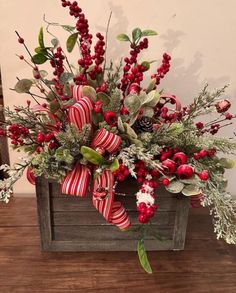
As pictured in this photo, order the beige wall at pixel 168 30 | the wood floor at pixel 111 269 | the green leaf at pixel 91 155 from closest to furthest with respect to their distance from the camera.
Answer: the green leaf at pixel 91 155, the wood floor at pixel 111 269, the beige wall at pixel 168 30

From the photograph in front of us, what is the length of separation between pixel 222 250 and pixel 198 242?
5 centimetres

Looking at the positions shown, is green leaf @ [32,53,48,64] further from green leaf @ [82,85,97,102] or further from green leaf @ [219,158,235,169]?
green leaf @ [219,158,235,169]

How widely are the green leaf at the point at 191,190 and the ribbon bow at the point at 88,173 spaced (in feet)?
0.43

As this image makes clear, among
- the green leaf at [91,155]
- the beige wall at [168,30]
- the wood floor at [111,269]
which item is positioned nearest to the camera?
the green leaf at [91,155]

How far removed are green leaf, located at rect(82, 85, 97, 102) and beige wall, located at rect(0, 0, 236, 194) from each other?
30 cm

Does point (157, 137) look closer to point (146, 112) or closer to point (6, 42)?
point (146, 112)

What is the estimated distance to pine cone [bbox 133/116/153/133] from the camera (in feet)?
2.05

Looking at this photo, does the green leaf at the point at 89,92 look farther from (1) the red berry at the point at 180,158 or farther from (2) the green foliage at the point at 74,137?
(1) the red berry at the point at 180,158

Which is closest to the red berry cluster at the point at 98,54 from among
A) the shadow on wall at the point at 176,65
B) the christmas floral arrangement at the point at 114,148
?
the christmas floral arrangement at the point at 114,148

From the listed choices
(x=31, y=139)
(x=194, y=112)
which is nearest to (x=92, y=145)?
(x=31, y=139)

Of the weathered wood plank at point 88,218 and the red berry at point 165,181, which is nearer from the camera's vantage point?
the red berry at point 165,181

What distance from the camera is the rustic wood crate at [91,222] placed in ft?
2.17

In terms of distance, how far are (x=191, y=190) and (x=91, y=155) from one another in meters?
0.19

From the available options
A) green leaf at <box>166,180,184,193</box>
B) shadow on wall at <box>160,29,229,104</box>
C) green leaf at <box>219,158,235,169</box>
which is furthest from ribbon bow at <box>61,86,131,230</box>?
shadow on wall at <box>160,29,229,104</box>
